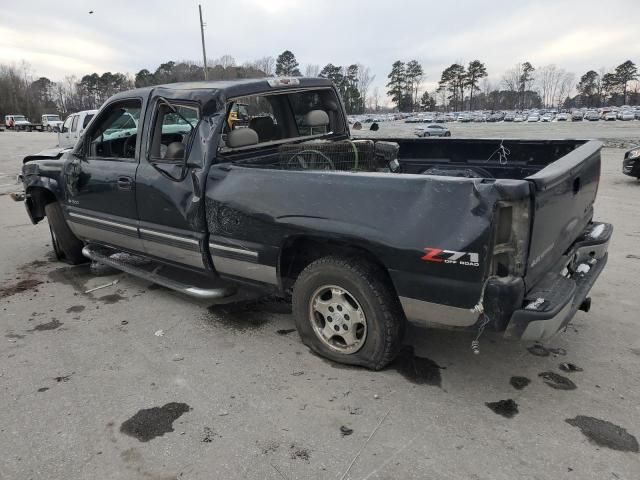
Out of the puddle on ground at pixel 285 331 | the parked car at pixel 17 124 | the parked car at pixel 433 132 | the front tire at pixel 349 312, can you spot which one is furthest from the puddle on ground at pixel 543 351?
the parked car at pixel 17 124

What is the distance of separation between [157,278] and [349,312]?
6.80 ft

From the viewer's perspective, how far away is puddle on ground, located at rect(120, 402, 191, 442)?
2824mm

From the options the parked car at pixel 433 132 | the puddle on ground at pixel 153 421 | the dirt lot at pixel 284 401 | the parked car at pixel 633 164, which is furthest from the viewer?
the parked car at pixel 433 132

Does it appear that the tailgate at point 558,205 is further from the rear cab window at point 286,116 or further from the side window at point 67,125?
the side window at point 67,125

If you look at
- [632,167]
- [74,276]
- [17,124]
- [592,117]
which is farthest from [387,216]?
[592,117]

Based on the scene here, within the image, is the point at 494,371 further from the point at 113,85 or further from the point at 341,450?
the point at 113,85

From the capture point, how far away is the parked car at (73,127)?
1436 cm

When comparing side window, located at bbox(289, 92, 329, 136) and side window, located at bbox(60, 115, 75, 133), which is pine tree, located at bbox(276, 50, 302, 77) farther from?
side window, located at bbox(289, 92, 329, 136)

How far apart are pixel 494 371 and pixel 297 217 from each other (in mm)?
1685

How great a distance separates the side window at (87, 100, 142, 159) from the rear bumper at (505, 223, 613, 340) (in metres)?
3.47

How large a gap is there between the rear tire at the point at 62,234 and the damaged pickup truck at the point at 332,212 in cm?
19

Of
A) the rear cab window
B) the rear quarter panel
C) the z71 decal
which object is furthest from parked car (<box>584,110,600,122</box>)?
the z71 decal

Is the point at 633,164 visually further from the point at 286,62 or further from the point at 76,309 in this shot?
the point at 286,62

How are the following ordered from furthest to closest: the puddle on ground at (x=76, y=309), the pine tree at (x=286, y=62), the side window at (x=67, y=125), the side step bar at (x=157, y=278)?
the pine tree at (x=286, y=62) → the side window at (x=67, y=125) → the puddle on ground at (x=76, y=309) → the side step bar at (x=157, y=278)
